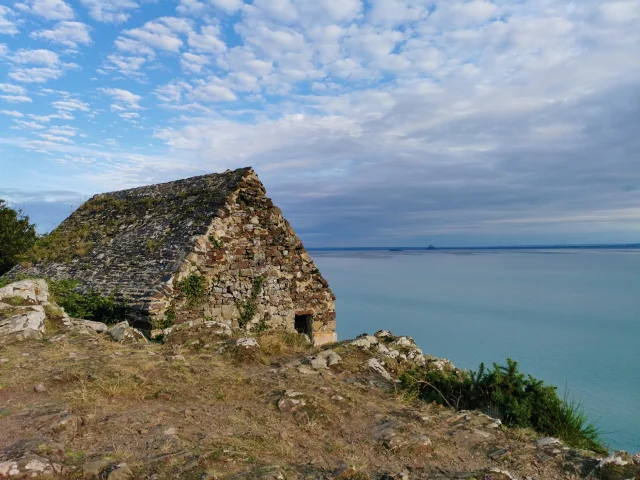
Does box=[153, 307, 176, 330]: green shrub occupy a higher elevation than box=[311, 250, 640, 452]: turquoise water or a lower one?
higher

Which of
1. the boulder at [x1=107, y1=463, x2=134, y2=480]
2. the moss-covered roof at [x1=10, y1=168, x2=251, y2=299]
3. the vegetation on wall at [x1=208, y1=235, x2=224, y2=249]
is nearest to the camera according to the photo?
the boulder at [x1=107, y1=463, x2=134, y2=480]

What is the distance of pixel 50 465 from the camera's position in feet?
13.6

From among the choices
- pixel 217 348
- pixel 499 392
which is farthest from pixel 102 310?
pixel 499 392

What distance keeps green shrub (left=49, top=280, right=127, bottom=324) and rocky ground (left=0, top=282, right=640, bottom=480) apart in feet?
10.2

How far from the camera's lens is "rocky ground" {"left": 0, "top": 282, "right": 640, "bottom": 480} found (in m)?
4.52

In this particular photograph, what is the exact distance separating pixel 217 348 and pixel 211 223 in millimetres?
5617

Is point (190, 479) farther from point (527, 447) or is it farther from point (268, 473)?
point (527, 447)

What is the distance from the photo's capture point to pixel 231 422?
5.77 m

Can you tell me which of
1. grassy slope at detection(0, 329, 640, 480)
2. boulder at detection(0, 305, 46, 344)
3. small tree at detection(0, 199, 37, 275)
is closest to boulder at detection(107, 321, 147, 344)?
grassy slope at detection(0, 329, 640, 480)

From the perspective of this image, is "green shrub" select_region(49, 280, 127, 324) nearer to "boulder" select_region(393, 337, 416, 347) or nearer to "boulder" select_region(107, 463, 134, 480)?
"boulder" select_region(393, 337, 416, 347)

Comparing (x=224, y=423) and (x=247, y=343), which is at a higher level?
(x=247, y=343)

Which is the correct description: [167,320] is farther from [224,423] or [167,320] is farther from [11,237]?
[11,237]

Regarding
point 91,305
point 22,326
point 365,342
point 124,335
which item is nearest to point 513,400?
point 365,342

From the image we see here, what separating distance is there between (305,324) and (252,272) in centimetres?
356
